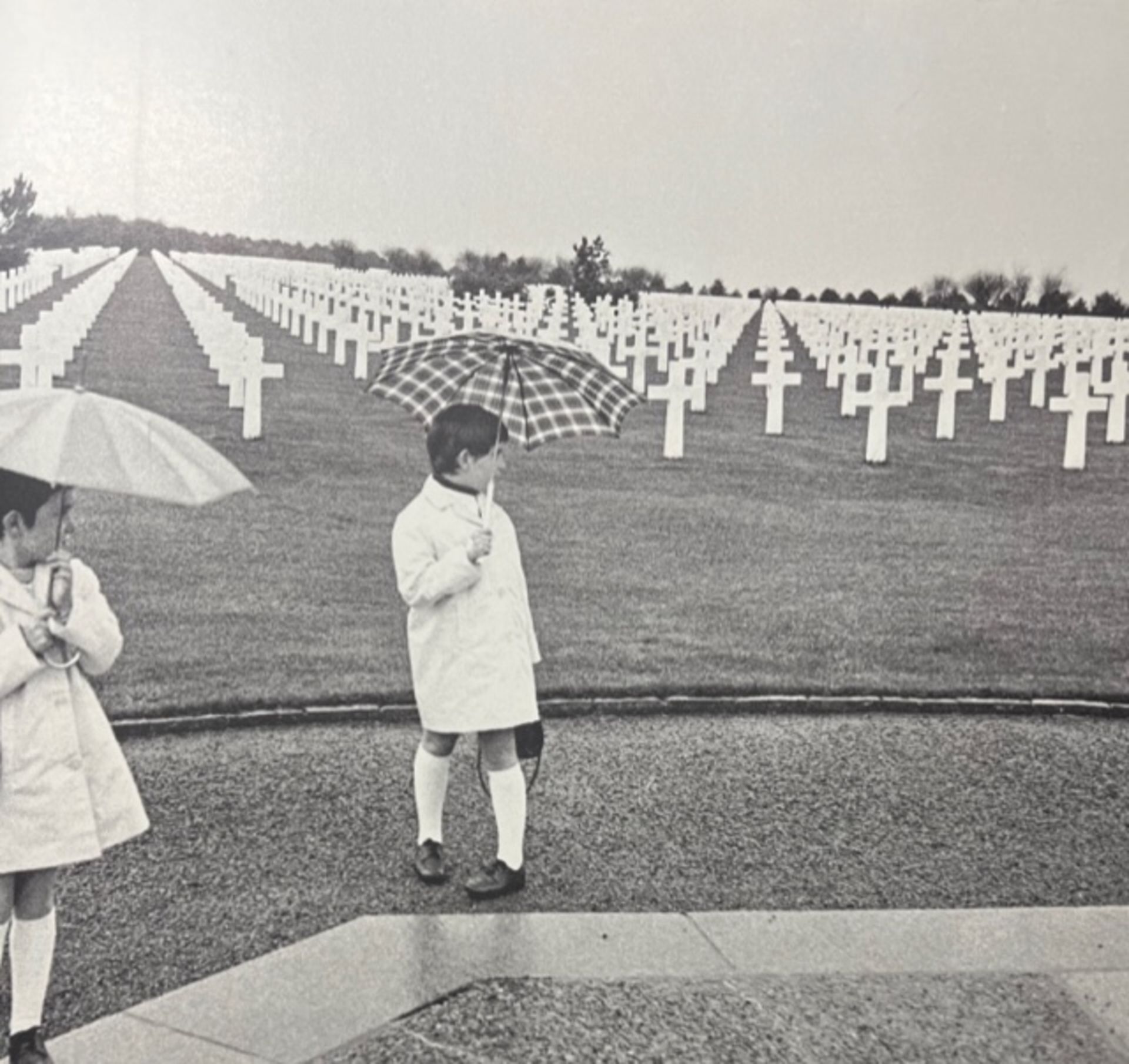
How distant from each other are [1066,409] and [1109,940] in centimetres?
366

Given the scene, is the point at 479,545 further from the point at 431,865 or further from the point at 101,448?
the point at 101,448

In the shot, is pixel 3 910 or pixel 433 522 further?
pixel 433 522

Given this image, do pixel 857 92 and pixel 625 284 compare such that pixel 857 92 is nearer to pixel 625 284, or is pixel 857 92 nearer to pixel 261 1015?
pixel 625 284

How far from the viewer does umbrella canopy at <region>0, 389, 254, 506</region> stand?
3.77 meters

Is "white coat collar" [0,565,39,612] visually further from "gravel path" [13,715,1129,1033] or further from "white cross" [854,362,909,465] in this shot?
"white cross" [854,362,909,465]

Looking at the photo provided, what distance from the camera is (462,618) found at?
16.8ft

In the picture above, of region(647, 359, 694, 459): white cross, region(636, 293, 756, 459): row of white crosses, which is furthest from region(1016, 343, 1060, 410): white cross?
region(647, 359, 694, 459): white cross

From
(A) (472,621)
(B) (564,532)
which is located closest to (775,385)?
(B) (564,532)

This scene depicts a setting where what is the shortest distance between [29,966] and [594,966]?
160 centimetres

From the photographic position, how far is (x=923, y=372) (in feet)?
25.7

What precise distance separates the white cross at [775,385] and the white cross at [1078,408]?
1.40 meters

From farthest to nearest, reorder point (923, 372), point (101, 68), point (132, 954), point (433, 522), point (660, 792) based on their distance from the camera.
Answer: point (923, 372)
point (660, 792)
point (101, 68)
point (433, 522)
point (132, 954)

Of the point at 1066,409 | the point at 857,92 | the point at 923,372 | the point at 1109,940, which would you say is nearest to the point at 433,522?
the point at 1109,940

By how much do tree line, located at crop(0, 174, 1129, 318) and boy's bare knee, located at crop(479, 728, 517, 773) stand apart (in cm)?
216
